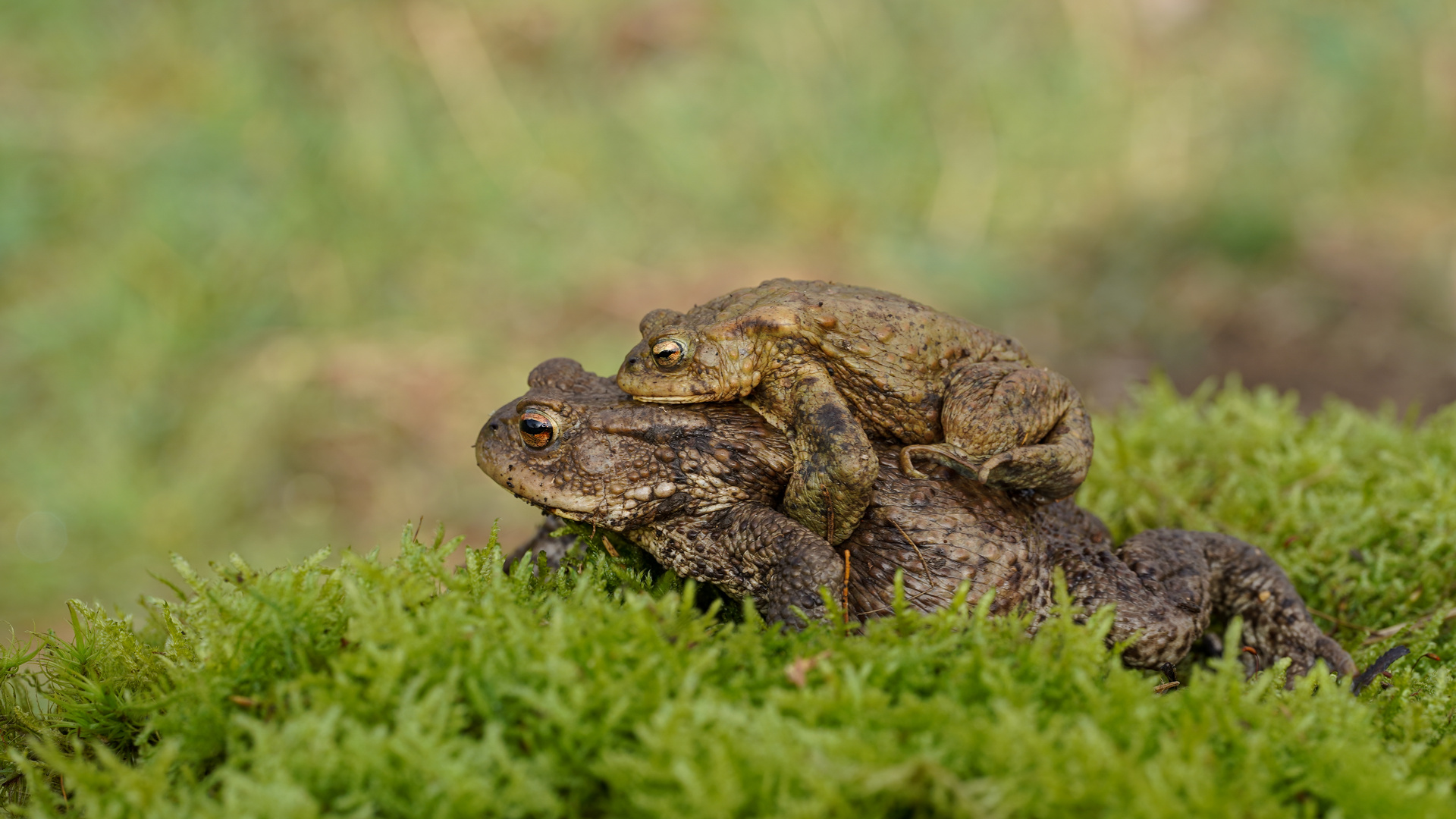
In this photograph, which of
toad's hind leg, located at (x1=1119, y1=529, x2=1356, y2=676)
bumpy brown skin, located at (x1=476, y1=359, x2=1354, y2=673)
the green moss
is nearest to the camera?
the green moss

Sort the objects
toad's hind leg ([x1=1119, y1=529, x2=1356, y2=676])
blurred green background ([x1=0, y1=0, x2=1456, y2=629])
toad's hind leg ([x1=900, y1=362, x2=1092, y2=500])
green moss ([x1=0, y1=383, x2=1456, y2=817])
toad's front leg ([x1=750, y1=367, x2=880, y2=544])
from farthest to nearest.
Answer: blurred green background ([x1=0, y1=0, x2=1456, y2=629])
toad's hind leg ([x1=1119, y1=529, x2=1356, y2=676])
toad's hind leg ([x1=900, y1=362, x2=1092, y2=500])
toad's front leg ([x1=750, y1=367, x2=880, y2=544])
green moss ([x1=0, y1=383, x2=1456, y2=817])

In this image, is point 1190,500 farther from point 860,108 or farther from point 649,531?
point 860,108

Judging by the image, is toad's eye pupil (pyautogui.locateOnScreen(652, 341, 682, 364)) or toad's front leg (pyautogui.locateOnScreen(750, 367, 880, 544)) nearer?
toad's front leg (pyautogui.locateOnScreen(750, 367, 880, 544))

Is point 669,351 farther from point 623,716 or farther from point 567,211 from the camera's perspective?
point 567,211

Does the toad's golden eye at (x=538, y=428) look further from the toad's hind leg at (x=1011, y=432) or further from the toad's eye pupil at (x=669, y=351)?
the toad's hind leg at (x=1011, y=432)

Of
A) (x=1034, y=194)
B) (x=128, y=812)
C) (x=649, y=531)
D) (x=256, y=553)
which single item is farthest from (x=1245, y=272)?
(x=128, y=812)

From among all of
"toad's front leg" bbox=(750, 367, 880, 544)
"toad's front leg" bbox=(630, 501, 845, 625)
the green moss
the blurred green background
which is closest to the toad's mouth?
"toad's front leg" bbox=(750, 367, 880, 544)

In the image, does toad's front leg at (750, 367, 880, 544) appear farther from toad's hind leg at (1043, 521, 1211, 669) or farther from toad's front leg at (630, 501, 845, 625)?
toad's hind leg at (1043, 521, 1211, 669)

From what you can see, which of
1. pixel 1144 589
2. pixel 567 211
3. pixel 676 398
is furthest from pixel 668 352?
pixel 567 211

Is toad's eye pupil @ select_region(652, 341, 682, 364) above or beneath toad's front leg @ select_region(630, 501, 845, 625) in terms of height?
above
